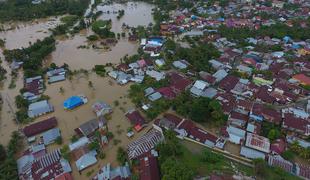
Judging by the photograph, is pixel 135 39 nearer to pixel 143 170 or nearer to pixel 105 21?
pixel 105 21

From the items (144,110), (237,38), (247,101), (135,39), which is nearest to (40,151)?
(144,110)

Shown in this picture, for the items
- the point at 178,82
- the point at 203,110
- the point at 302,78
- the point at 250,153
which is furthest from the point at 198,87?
the point at 302,78

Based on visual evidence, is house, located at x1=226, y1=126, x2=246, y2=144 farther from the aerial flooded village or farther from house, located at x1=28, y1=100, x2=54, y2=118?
house, located at x1=28, y1=100, x2=54, y2=118

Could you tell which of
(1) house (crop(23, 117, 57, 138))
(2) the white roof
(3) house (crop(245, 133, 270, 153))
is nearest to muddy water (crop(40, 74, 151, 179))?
(1) house (crop(23, 117, 57, 138))

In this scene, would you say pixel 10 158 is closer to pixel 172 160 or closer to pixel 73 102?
pixel 73 102

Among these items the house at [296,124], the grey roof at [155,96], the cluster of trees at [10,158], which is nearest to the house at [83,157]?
the cluster of trees at [10,158]
